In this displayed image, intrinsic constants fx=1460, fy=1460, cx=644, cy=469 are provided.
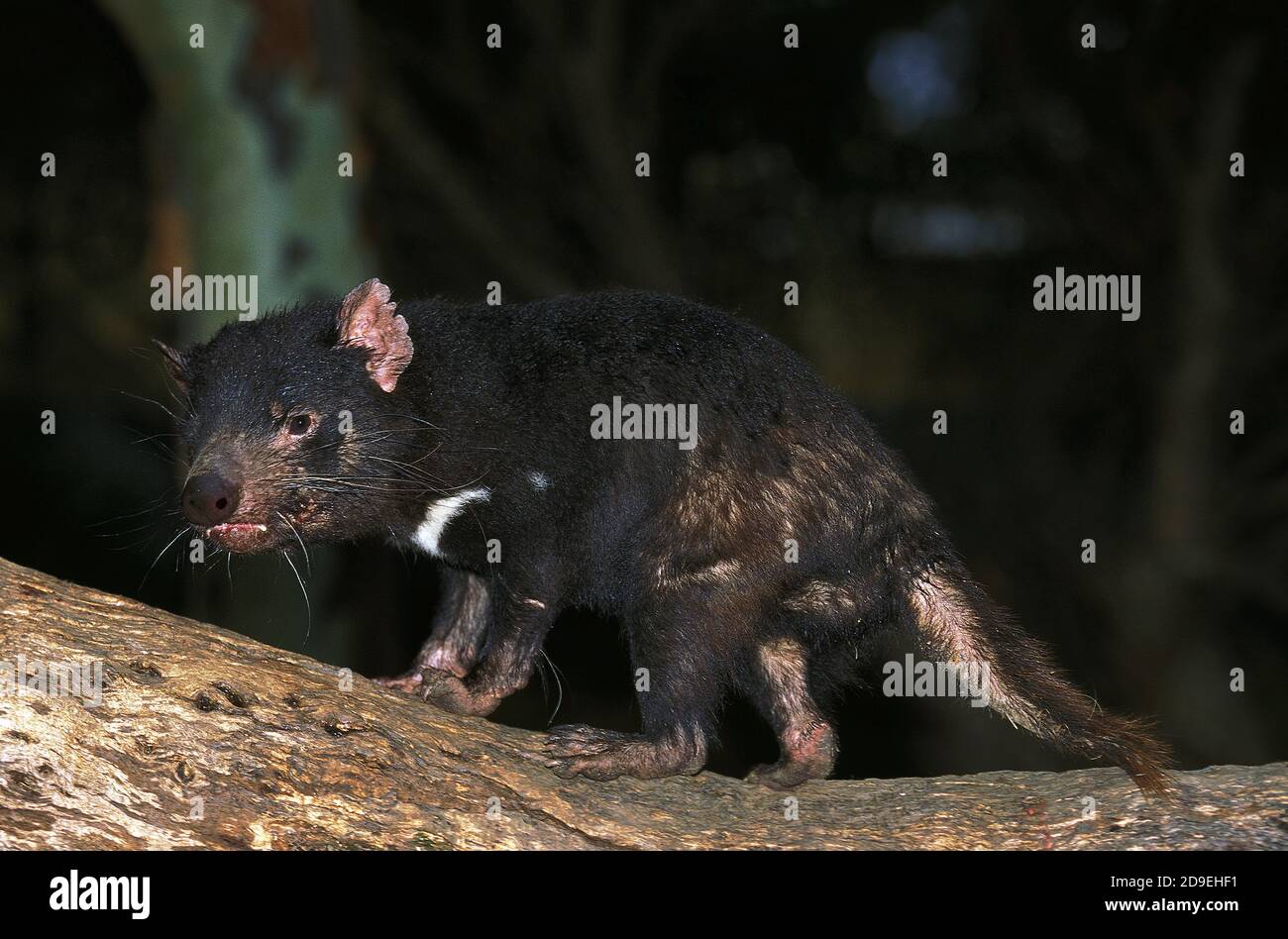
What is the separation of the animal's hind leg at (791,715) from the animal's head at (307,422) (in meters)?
1.83

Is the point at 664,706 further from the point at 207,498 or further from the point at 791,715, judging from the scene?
the point at 207,498

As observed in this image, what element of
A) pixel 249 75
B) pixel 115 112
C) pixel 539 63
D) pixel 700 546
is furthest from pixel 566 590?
pixel 115 112

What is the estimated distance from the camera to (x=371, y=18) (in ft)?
52.9

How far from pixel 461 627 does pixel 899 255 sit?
1044 centimetres

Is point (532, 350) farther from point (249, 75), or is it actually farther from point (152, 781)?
point (249, 75)

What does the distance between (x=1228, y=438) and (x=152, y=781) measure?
13.5 m

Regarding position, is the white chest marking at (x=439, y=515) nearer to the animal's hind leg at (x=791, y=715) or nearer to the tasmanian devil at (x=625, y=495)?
the tasmanian devil at (x=625, y=495)

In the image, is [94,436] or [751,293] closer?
[94,436]

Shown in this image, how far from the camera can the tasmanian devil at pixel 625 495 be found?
6336 mm

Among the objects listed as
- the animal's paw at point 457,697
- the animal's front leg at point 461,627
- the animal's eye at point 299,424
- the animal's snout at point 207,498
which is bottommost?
the animal's paw at point 457,697

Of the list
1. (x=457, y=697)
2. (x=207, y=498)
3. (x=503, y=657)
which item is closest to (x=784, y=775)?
(x=503, y=657)

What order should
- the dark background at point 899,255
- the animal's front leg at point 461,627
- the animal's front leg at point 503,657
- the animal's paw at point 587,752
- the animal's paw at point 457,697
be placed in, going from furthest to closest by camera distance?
1. the dark background at point 899,255
2. the animal's front leg at point 461,627
3. the animal's paw at point 457,697
4. the animal's front leg at point 503,657
5. the animal's paw at point 587,752

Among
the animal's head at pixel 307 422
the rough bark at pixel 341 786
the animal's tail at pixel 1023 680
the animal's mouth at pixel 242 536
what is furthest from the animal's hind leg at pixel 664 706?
the animal's mouth at pixel 242 536

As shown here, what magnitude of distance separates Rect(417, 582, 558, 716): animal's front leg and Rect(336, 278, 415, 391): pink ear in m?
1.10
